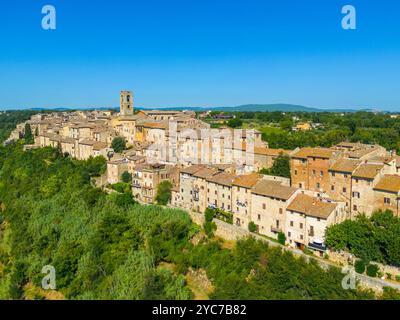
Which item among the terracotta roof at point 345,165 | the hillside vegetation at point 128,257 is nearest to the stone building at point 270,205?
the hillside vegetation at point 128,257

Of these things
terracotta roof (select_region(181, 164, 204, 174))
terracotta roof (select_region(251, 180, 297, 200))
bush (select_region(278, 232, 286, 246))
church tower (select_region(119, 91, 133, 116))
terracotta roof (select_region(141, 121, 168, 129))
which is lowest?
bush (select_region(278, 232, 286, 246))

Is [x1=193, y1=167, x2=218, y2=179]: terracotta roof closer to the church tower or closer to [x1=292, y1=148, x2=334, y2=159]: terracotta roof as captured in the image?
[x1=292, y1=148, x2=334, y2=159]: terracotta roof

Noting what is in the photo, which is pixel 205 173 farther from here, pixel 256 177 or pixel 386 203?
pixel 386 203

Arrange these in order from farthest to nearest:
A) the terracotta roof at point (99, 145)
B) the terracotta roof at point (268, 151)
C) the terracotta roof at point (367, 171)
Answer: the terracotta roof at point (99, 145) → the terracotta roof at point (268, 151) → the terracotta roof at point (367, 171)

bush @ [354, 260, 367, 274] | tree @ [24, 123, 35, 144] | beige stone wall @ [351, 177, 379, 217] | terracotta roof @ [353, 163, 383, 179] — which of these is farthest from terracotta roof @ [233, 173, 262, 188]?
tree @ [24, 123, 35, 144]

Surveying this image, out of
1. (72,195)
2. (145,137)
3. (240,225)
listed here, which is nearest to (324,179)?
(240,225)

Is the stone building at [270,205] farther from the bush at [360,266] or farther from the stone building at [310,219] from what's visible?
the bush at [360,266]
